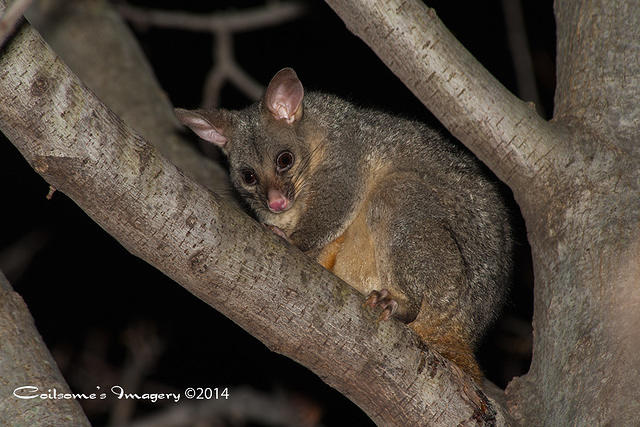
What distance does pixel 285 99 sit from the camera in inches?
161

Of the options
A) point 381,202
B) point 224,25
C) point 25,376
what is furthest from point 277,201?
point 224,25

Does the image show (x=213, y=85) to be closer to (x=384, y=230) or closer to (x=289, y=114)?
(x=289, y=114)

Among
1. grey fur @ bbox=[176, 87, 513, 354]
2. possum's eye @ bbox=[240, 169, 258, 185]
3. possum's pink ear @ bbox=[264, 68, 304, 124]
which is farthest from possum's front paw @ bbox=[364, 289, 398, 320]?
possum's pink ear @ bbox=[264, 68, 304, 124]

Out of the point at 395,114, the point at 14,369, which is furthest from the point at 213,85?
the point at 14,369

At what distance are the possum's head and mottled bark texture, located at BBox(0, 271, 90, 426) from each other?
1.48 m

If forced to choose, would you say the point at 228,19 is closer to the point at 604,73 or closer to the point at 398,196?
the point at 398,196

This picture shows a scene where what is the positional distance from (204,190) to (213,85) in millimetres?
2889

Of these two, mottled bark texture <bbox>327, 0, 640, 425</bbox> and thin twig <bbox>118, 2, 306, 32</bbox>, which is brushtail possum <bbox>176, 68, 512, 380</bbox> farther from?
thin twig <bbox>118, 2, 306, 32</bbox>

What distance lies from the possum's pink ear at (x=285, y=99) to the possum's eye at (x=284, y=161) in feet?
0.71

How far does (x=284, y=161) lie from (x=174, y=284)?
251 cm

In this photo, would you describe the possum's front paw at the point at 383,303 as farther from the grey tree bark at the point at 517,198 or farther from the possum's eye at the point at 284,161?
the possum's eye at the point at 284,161

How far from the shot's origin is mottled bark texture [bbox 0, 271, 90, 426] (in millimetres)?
2393

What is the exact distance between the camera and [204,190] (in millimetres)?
2520

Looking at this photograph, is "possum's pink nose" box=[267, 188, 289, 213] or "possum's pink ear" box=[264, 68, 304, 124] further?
"possum's pink ear" box=[264, 68, 304, 124]
